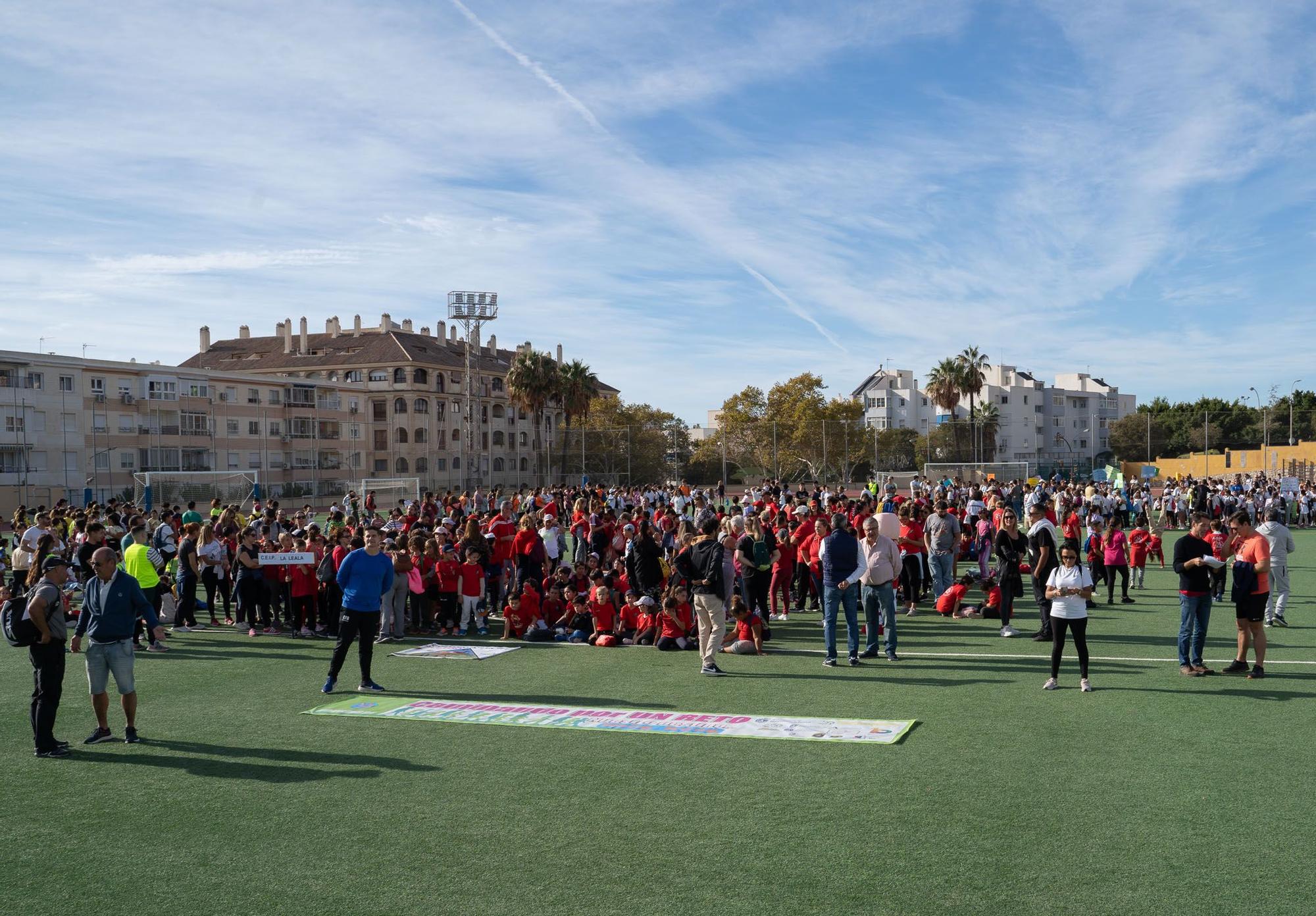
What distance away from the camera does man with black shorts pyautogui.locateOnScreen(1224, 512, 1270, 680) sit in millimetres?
9969

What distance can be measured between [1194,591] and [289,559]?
39.2 ft

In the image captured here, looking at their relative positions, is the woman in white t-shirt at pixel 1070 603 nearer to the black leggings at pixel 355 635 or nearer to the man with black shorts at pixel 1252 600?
the man with black shorts at pixel 1252 600

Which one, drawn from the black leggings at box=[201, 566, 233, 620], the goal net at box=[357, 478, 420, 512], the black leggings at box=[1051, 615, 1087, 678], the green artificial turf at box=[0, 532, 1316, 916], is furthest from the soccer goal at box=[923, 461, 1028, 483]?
the green artificial turf at box=[0, 532, 1316, 916]

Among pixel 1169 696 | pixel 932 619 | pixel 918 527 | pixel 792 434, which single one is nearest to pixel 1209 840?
pixel 1169 696

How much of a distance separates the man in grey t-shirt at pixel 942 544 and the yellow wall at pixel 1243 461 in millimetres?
40438

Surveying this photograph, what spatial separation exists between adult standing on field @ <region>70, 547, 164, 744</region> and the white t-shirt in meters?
8.53

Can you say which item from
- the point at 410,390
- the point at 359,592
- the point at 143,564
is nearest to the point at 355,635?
the point at 359,592

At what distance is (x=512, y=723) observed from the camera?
29.1 feet

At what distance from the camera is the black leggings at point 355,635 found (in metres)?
9.99

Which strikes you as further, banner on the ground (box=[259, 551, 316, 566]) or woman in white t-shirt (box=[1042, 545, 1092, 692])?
banner on the ground (box=[259, 551, 316, 566])

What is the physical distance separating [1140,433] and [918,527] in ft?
234

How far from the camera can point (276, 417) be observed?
6506cm

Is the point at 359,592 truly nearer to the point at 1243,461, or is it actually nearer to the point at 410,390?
the point at 1243,461

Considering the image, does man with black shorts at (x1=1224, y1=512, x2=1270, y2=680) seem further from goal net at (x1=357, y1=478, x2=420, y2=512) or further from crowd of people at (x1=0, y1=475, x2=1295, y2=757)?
goal net at (x1=357, y1=478, x2=420, y2=512)
